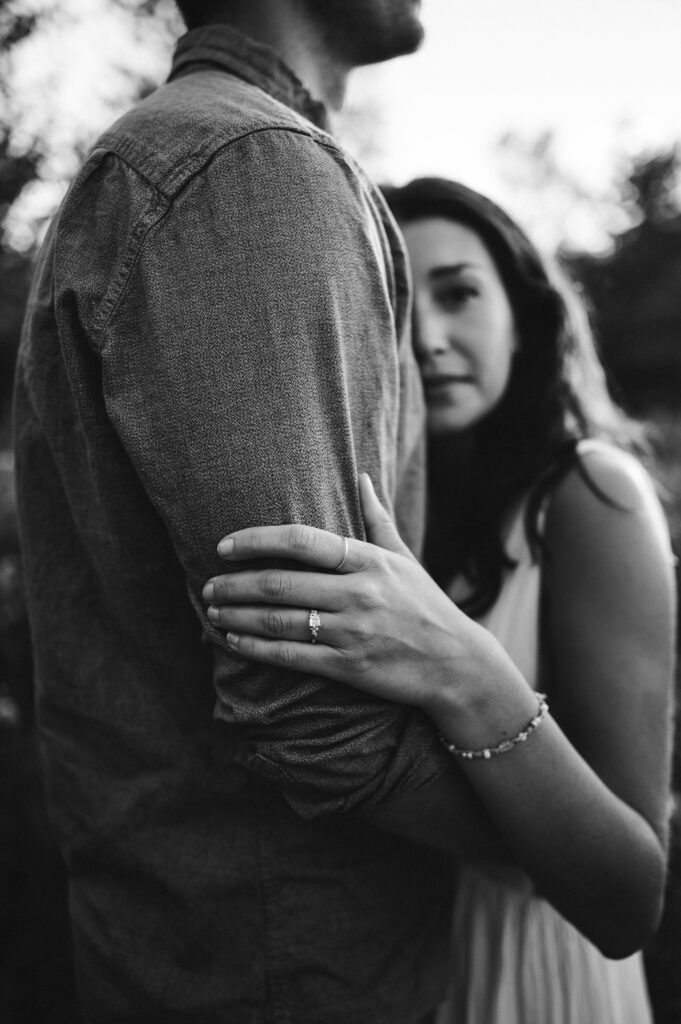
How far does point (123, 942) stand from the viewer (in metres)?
1.14

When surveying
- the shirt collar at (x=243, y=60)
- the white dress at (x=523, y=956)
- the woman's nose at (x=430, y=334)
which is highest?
the shirt collar at (x=243, y=60)

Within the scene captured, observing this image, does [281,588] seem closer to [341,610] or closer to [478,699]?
[341,610]

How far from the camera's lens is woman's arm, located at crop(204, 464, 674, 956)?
34.6 inches

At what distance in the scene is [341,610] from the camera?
2.89 ft

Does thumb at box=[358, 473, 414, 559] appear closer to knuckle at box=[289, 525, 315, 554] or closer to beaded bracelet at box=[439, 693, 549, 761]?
knuckle at box=[289, 525, 315, 554]

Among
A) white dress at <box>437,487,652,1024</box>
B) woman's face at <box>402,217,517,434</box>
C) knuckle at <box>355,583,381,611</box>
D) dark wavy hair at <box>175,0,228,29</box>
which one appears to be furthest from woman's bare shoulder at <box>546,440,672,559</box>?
dark wavy hair at <box>175,0,228,29</box>

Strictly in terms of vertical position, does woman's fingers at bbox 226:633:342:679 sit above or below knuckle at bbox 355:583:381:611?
below

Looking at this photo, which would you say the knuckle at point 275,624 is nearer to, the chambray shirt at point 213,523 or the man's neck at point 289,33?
the chambray shirt at point 213,523

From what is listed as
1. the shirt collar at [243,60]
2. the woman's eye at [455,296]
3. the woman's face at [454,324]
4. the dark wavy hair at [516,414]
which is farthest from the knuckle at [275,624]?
the woman's eye at [455,296]

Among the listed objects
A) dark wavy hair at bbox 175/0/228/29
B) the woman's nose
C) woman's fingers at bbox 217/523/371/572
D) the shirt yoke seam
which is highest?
dark wavy hair at bbox 175/0/228/29

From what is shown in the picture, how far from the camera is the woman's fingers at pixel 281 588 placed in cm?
86

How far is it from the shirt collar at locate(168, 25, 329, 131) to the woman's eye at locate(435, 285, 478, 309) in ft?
2.85

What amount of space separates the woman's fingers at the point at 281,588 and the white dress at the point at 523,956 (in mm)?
876

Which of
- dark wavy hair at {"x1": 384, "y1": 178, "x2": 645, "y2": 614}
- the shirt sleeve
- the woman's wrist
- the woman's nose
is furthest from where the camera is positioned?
the woman's nose
